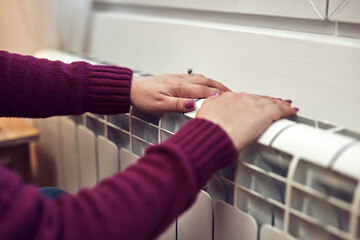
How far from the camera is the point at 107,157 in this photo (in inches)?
32.7

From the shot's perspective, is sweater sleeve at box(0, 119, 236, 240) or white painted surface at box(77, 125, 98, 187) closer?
sweater sleeve at box(0, 119, 236, 240)

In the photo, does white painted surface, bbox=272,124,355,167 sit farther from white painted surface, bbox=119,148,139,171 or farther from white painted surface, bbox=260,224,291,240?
white painted surface, bbox=119,148,139,171

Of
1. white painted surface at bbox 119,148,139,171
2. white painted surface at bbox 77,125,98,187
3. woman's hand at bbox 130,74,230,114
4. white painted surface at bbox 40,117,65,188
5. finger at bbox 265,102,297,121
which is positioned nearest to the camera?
finger at bbox 265,102,297,121

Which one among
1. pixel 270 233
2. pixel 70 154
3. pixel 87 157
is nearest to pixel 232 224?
pixel 270 233

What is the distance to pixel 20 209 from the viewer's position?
1.34 feet

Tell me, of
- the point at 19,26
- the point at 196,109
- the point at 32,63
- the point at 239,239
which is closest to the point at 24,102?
the point at 32,63

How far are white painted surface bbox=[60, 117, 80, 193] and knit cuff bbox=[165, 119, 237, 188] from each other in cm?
51

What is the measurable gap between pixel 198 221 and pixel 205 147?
185 mm

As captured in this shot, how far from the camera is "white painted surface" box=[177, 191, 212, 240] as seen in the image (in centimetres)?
61

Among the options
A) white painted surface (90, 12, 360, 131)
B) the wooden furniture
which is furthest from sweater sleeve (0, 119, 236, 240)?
the wooden furniture

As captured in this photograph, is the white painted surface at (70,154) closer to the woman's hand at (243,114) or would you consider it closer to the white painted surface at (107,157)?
the white painted surface at (107,157)

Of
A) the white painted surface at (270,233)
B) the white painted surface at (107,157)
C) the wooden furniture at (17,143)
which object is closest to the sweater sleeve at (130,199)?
the white painted surface at (270,233)

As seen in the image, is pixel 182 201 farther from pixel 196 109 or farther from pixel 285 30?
pixel 285 30

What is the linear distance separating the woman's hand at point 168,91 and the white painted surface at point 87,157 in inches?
9.0
